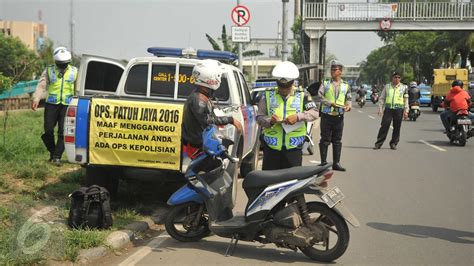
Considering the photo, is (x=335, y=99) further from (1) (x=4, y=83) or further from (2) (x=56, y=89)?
(1) (x=4, y=83)

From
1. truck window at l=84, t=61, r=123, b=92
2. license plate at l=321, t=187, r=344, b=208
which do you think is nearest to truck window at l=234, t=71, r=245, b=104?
truck window at l=84, t=61, r=123, b=92

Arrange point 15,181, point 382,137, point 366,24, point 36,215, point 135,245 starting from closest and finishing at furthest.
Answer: point 135,245 < point 36,215 < point 15,181 < point 382,137 < point 366,24

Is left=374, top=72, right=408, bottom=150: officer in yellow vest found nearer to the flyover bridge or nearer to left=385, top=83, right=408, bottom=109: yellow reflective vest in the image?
left=385, top=83, right=408, bottom=109: yellow reflective vest

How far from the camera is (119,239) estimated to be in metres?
6.21

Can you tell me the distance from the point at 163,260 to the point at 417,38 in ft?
248

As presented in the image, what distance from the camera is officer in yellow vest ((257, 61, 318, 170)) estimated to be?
655 centimetres

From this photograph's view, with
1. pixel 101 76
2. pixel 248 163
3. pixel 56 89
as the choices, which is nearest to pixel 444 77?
pixel 248 163

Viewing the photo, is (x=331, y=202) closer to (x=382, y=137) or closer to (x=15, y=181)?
(x=15, y=181)

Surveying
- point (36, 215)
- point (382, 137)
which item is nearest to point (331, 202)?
point (36, 215)

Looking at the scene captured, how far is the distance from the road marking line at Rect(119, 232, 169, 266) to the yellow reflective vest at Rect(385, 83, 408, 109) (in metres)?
8.82

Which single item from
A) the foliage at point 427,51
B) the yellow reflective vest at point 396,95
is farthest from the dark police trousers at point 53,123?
the foliage at point 427,51

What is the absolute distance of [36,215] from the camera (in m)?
6.95

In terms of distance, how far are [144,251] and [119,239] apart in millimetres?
A: 310

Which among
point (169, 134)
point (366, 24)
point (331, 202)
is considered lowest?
point (331, 202)
